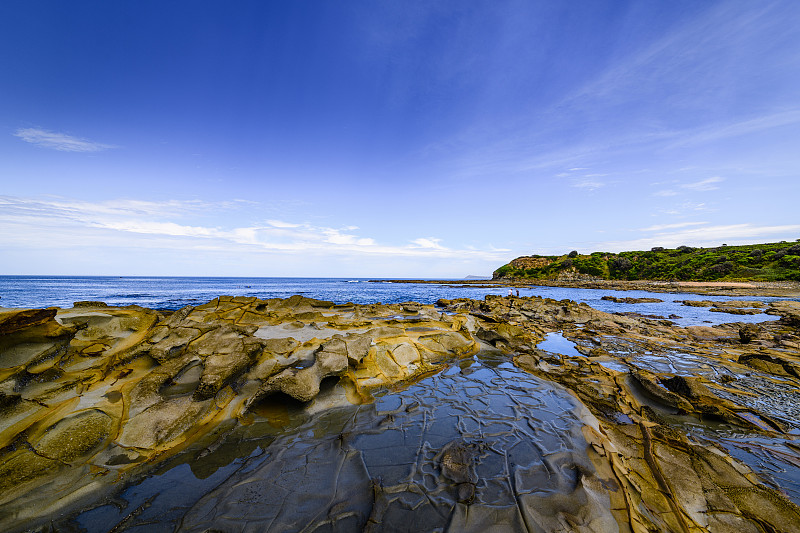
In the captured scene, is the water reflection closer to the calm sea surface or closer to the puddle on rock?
the puddle on rock

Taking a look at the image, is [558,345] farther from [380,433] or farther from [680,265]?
[680,265]

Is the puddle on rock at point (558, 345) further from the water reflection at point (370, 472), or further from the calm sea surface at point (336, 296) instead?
the calm sea surface at point (336, 296)

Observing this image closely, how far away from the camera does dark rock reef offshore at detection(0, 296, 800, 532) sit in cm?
420

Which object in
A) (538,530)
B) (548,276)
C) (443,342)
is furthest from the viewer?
(548,276)

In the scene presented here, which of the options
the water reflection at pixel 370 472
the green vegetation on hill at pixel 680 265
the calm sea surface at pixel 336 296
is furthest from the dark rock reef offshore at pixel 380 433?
the green vegetation on hill at pixel 680 265

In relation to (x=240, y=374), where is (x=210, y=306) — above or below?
above

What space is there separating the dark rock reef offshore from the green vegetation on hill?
322 feet

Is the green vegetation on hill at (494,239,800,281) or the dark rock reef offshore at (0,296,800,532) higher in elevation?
the green vegetation on hill at (494,239,800,281)

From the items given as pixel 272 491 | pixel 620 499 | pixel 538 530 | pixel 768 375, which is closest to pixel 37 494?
pixel 272 491

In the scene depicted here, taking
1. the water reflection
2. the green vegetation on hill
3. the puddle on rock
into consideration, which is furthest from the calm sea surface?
the green vegetation on hill

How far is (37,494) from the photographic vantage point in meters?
4.34

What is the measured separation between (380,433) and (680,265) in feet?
406

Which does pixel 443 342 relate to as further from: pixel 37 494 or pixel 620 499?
pixel 37 494

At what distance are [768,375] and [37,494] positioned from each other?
20070 millimetres
